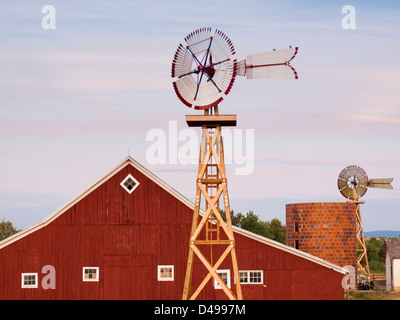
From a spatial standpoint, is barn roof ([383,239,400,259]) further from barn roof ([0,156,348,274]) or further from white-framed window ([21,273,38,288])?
white-framed window ([21,273,38,288])

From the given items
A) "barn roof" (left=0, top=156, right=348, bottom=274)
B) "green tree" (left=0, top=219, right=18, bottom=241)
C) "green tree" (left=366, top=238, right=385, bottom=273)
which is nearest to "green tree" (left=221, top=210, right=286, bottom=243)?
"green tree" (left=366, top=238, right=385, bottom=273)

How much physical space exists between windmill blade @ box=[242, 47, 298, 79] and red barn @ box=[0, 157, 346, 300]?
406 inches

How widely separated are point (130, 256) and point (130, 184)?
4.06 meters

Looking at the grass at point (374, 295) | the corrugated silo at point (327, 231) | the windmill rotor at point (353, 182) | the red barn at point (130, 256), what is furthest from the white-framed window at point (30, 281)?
the windmill rotor at point (353, 182)

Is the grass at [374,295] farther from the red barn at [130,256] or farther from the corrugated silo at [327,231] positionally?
the red barn at [130,256]

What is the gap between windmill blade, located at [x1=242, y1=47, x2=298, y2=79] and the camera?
30797mm

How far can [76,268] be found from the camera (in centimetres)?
3916

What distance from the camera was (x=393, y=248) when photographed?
62750mm

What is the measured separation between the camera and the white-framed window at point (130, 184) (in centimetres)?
3925

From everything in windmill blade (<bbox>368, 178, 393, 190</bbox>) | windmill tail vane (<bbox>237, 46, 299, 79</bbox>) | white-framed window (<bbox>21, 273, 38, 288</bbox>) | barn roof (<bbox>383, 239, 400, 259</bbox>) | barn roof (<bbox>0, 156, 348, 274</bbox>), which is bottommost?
white-framed window (<bbox>21, 273, 38, 288</bbox>)
